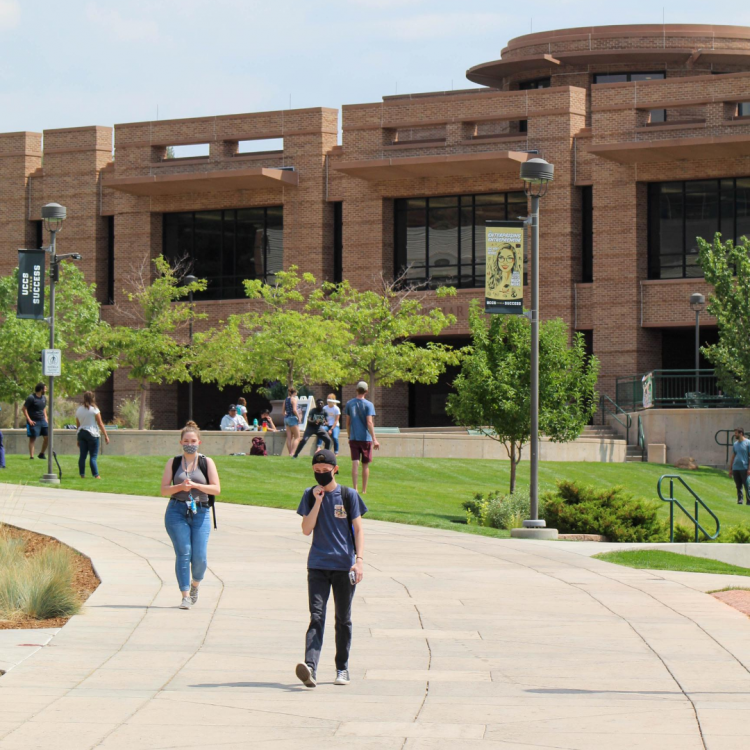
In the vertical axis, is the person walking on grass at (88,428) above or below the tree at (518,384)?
below

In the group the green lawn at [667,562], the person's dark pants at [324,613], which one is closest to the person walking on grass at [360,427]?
the green lawn at [667,562]

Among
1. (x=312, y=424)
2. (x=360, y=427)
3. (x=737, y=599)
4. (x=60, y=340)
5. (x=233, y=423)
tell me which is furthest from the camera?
(x=60, y=340)

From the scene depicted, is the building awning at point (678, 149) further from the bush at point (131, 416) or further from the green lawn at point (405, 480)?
the bush at point (131, 416)

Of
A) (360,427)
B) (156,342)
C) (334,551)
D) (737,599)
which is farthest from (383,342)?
(334,551)

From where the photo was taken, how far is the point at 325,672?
9.02m

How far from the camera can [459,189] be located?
Answer: 4609 cm

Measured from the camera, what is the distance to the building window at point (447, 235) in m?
46.1

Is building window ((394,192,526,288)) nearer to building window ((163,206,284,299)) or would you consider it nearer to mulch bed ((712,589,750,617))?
building window ((163,206,284,299))

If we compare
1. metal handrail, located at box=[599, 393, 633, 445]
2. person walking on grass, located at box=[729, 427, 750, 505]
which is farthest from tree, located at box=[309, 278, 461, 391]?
person walking on grass, located at box=[729, 427, 750, 505]

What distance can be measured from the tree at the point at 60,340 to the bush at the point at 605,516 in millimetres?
22385

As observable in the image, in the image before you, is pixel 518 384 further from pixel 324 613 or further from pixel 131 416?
pixel 131 416

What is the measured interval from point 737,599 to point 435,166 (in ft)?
108

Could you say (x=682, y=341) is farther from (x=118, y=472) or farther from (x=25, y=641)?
(x=25, y=641)

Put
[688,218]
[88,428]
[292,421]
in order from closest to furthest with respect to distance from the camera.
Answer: [88,428], [292,421], [688,218]
